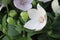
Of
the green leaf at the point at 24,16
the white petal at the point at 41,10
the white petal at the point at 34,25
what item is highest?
the white petal at the point at 41,10

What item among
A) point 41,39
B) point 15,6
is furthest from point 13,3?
point 41,39

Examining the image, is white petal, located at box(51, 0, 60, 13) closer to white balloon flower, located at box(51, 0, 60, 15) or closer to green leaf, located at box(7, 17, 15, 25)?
white balloon flower, located at box(51, 0, 60, 15)

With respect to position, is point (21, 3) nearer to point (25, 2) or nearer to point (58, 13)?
point (25, 2)

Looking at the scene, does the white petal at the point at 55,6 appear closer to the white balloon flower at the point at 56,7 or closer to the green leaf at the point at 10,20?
the white balloon flower at the point at 56,7

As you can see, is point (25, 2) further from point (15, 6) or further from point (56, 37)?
point (56, 37)

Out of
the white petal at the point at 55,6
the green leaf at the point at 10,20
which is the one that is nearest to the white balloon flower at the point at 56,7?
the white petal at the point at 55,6

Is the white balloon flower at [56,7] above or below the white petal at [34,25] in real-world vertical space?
above

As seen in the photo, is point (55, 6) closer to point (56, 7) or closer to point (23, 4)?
point (56, 7)

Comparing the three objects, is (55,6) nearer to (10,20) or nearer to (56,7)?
(56,7)

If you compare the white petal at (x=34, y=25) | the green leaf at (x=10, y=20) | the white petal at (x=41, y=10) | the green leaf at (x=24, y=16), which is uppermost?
the white petal at (x=41, y=10)

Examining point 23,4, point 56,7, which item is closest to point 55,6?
point 56,7
